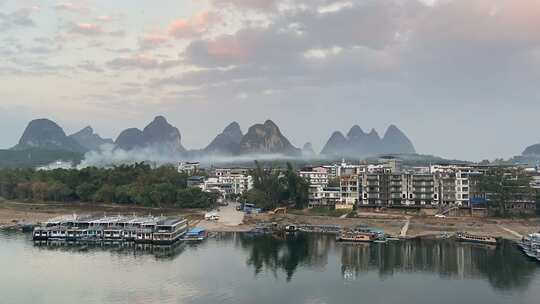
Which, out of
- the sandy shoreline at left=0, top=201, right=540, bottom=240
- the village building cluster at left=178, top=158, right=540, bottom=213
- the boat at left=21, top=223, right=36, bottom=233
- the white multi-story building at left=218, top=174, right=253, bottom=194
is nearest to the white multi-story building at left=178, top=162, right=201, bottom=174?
the white multi-story building at left=218, top=174, right=253, bottom=194

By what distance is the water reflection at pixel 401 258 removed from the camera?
25781 millimetres

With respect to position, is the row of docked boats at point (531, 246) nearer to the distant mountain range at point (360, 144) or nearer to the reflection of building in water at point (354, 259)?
the reflection of building in water at point (354, 259)

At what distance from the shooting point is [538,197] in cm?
3950

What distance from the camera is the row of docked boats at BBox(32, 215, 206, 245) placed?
33.4 m

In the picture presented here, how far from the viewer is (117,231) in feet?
112

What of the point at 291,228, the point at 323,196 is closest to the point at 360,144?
the point at 323,196

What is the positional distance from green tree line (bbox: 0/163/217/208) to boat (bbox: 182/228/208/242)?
10.2 m

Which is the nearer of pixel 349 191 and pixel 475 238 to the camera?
pixel 475 238

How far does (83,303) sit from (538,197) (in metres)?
32.1

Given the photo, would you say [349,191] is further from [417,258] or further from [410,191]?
[417,258]

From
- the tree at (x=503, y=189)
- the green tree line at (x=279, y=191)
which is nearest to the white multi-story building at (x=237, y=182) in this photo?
the green tree line at (x=279, y=191)

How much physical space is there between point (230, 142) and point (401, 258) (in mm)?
107962

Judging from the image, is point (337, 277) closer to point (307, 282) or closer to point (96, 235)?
point (307, 282)

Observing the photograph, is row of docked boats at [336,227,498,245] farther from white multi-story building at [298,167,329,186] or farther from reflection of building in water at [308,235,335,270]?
white multi-story building at [298,167,329,186]
